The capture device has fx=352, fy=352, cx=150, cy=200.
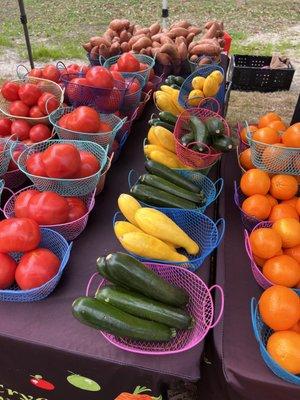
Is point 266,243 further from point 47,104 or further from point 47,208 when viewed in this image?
point 47,104

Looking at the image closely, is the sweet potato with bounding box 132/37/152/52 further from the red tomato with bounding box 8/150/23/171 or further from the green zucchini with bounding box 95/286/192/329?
the green zucchini with bounding box 95/286/192/329

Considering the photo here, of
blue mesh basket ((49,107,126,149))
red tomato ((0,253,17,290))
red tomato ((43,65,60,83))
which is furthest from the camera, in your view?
red tomato ((43,65,60,83))

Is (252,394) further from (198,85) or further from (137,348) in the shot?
(198,85)

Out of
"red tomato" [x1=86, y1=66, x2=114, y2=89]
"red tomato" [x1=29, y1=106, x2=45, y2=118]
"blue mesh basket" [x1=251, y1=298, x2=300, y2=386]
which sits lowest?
"blue mesh basket" [x1=251, y1=298, x2=300, y2=386]

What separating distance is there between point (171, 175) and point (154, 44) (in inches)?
57.3

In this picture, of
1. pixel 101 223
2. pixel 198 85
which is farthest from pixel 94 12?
pixel 101 223

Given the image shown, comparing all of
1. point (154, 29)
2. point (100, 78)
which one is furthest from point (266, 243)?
point (154, 29)

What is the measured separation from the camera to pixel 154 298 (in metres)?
0.95

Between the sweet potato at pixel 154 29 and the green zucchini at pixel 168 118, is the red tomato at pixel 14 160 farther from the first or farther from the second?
the sweet potato at pixel 154 29

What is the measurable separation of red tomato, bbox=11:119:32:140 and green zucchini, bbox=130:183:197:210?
0.60 meters

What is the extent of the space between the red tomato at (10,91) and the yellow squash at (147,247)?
0.98 m

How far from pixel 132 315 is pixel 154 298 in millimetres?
78

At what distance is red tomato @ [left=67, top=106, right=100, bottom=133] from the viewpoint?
4.51ft

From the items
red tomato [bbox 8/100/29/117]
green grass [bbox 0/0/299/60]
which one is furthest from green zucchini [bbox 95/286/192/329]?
green grass [bbox 0/0/299/60]
